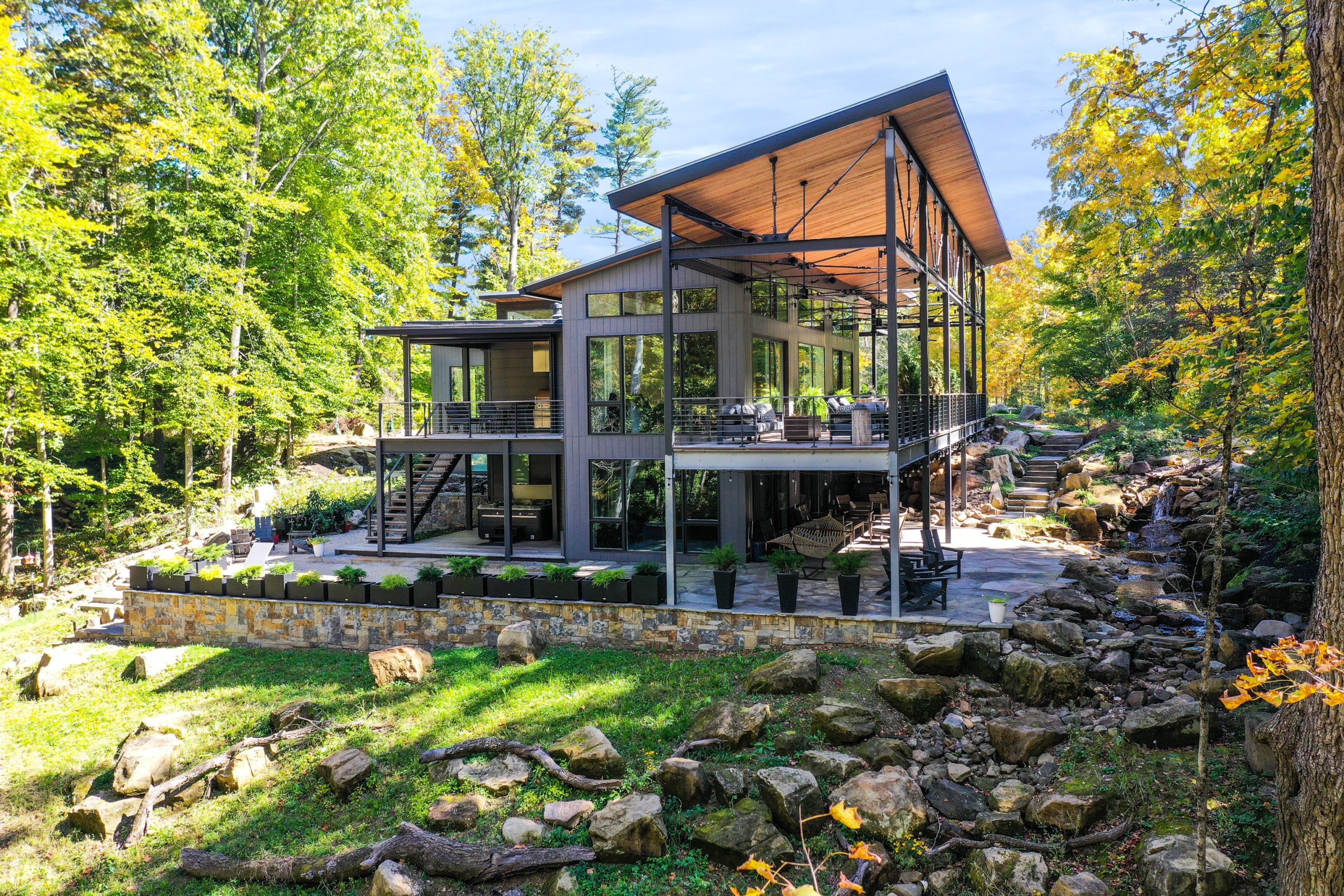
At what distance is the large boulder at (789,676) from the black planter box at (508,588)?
4.26 m

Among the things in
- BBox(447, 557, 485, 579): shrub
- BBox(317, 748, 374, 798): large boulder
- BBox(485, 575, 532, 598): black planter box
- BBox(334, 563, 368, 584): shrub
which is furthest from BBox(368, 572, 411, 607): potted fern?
BBox(317, 748, 374, 798): large boulder

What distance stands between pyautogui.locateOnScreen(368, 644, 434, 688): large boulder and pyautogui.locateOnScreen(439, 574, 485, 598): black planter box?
1536 millimetres

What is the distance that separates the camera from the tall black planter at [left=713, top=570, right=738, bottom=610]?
11.1 metres

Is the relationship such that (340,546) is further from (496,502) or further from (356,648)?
(356,648)

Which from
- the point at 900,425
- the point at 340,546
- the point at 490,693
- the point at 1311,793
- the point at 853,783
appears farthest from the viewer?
the point at 340,546

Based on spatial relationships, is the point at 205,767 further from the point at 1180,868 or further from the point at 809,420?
the point at 1180,868

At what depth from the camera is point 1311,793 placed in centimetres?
491

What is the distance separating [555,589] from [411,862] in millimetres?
5325

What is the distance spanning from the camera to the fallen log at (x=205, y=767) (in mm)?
8602

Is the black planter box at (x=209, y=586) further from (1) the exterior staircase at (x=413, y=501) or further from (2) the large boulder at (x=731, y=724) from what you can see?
(2) the large boulder at (x=731, y=724)

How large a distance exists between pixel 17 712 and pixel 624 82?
29752mm

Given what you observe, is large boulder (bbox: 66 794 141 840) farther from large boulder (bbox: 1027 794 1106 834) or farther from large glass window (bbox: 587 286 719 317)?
large glass window (bbox: 587 286 719 317)

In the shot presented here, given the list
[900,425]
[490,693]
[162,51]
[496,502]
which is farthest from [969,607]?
[162,51]

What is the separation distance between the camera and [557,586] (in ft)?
39.9
